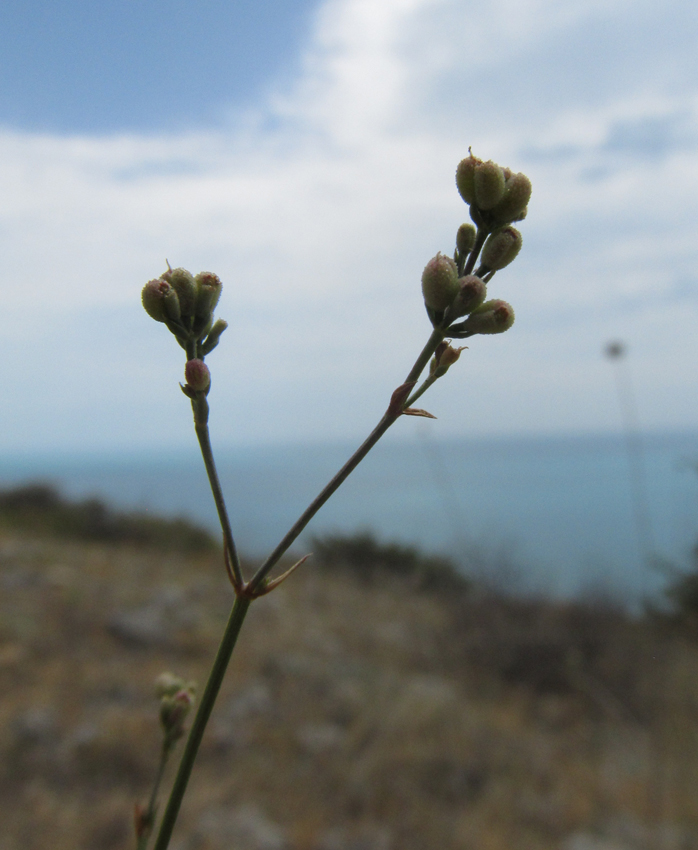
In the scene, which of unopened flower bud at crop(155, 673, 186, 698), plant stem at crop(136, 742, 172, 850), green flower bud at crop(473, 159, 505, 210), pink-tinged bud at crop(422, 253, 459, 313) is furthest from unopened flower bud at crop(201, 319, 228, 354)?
unopened flower bud at crop(155, 673, 186, 698)

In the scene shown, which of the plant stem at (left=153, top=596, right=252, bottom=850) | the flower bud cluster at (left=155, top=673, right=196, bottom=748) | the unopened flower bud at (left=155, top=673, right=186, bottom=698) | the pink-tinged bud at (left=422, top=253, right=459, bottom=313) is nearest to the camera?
→ the plant stem at (left=153, top=596, right=252, bottom=850)

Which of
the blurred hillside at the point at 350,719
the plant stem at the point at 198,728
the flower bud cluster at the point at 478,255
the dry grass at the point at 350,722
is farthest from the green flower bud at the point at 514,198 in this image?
the dry grass at the point at 350,722

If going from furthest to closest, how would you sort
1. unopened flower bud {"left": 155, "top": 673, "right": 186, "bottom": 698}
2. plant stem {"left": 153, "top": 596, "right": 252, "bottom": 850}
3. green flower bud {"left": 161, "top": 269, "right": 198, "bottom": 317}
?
1. unopened flower bud {"left": 155, "top": 673, "right": 186, "bottom": 698}
2. green flower bud {"left": 161, "top": 269, "right": 198, "bottom": 317}
3. plant stem {"left": 153, "top": 596, "right": 252, "bottom": 850}

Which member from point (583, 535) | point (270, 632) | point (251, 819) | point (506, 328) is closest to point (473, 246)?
point (506, 328)

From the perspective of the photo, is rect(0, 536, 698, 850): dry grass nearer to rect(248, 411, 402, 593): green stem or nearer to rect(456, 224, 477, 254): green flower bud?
rect(456, 224, 477, 254): green flower bud

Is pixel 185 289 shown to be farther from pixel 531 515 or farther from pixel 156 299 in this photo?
pixel 531 515

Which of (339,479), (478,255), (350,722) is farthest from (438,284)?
(350,722)
